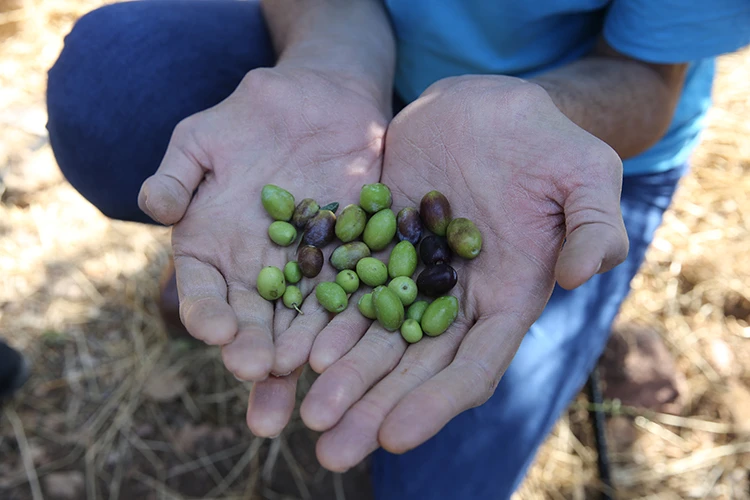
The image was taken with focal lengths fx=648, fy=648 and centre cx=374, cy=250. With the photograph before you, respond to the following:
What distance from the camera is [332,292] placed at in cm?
229

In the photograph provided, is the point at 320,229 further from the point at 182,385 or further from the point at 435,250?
the point at 182,385

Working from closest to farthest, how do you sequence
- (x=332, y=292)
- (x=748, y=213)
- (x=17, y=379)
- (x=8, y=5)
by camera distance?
(x=332, y=292) < (x=17, y=379) < (x=748, y=213) < (x=8, y=5)

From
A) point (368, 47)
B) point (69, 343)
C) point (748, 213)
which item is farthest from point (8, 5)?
point (748, 213)

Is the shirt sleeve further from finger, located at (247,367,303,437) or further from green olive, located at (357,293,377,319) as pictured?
finger, located at (247,367,303,437)

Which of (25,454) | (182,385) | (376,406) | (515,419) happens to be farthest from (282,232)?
(25,454)

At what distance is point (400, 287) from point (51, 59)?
16.8 feet

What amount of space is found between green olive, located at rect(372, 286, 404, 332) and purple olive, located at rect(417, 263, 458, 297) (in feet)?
0.53

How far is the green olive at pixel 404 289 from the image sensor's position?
2.38 m

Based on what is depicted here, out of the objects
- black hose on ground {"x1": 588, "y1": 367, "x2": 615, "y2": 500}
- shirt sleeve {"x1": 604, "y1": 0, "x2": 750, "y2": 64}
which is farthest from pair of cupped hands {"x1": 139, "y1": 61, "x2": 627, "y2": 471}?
black hose on ground {"x1": 588, "y1": 367, "x2": 615, "y2": 500}

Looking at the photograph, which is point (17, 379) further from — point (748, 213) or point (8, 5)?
point (748, 213)

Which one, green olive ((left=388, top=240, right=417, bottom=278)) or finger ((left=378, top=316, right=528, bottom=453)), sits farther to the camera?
green olive ((left=388, top=240, right=417, bottom=278))

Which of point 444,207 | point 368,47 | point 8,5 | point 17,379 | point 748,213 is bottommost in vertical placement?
point 748,213

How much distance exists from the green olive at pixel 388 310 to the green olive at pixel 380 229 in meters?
0.36

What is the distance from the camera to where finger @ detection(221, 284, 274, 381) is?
1876 millimetres
